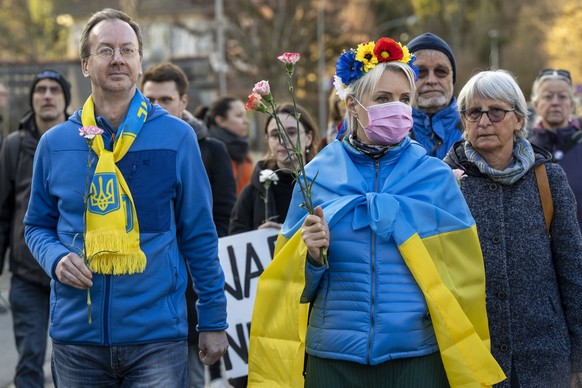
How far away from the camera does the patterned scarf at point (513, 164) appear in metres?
4.73

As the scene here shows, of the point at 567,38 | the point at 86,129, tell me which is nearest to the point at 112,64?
the point at 86,129

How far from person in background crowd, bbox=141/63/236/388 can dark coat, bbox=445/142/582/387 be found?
260cm

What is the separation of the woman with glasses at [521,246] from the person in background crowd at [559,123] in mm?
2660

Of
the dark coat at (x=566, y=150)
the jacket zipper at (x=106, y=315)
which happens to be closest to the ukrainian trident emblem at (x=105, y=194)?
the jacket zipper at (x=106, y=315)

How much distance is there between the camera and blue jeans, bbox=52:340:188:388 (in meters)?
→ 4.18

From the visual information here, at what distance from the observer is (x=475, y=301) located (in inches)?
165

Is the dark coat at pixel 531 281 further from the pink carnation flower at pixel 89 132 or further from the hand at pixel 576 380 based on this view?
the pink carnation flower at pixel 89 132

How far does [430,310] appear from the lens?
404 centimetres

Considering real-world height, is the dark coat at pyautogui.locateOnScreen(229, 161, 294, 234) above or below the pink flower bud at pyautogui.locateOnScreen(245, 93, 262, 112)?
below

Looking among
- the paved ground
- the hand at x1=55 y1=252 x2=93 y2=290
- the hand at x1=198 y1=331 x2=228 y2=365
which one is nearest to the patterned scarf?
the hand at x1=198 y1=331 x2=228 y2=365

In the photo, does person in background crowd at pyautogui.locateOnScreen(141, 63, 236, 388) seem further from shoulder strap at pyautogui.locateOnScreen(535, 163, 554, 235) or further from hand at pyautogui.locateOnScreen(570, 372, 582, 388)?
shoulder strap at pyautogui.locateOnScreen(535, 163, 554, 235)

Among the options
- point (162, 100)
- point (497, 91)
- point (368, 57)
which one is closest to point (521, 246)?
point (497, 91)

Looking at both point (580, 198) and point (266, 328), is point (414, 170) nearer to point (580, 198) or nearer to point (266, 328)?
point (266, 328)

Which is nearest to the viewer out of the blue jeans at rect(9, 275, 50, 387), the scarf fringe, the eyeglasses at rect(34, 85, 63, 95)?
the scarf fringe
